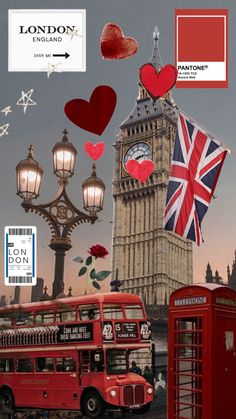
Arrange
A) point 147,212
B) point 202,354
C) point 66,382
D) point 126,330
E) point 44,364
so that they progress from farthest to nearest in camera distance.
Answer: point 147,212
point 44,364
point 66,382
point 126,330
point 202,354

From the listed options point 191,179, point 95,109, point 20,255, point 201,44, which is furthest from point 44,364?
point 201,44

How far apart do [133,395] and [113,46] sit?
4.59 metres

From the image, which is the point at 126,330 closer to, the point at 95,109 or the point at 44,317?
the point at 44,317

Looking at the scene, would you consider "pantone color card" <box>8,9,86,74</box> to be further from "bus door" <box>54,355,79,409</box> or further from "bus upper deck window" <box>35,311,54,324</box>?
"bus door" <box>54,355,79,409</box>

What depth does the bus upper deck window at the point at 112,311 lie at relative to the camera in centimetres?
669

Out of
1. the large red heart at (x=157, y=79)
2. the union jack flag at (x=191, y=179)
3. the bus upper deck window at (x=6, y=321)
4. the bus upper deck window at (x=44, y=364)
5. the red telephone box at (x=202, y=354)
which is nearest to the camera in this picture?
the red telephone box at (x=202, y=354)

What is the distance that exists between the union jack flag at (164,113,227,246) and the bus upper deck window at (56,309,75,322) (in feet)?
5.42

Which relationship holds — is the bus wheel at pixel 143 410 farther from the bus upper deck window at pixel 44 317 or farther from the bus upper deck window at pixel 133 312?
the bus upper deck window at pixel 44 317

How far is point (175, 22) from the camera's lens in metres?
7.58

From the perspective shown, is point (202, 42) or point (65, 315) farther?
point (202, 42)

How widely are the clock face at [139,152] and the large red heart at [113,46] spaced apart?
1.22m

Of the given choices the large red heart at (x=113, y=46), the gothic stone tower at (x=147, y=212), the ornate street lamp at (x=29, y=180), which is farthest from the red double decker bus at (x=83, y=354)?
the large red heart at (x=113, y=46)

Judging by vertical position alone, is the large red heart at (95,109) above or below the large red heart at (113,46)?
below

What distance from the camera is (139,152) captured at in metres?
7.82
